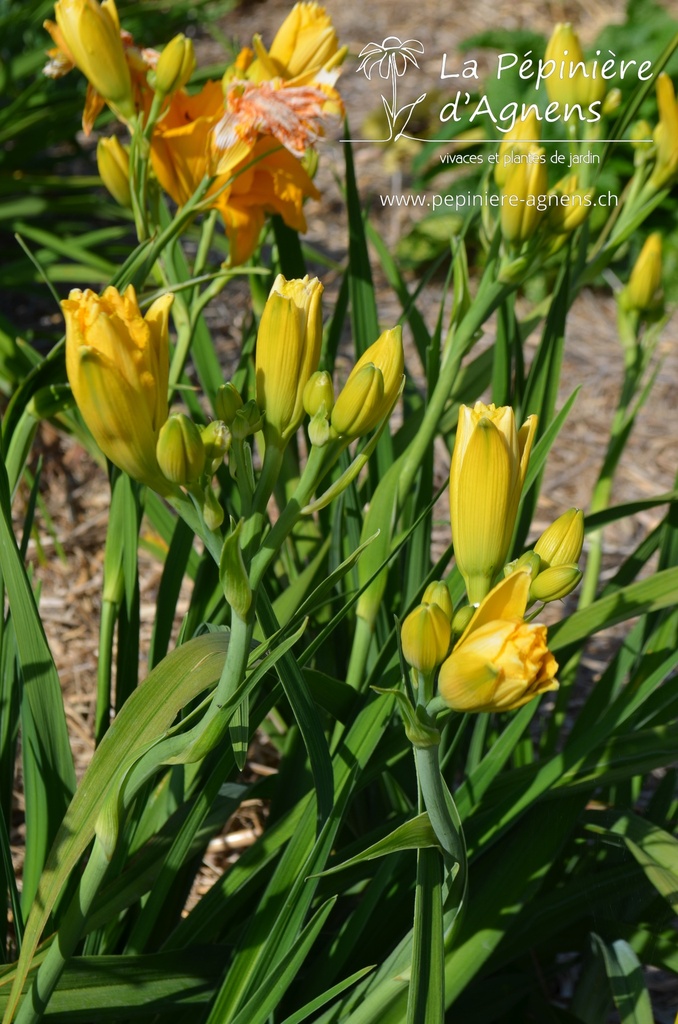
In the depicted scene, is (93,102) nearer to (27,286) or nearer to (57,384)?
(57,384)

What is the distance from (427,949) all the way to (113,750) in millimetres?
211

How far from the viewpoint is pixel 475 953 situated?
66 centimetres

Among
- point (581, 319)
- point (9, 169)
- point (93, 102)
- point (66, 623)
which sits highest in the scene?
point (9, 169)

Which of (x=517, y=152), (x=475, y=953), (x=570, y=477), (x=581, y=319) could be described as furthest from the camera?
(x=581, y=319)

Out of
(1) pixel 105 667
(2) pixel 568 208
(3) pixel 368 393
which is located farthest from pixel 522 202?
(1) pixel 105 667

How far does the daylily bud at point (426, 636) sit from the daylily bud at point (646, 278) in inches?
25.8

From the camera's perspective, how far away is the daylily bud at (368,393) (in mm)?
459

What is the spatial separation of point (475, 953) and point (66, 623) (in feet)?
3.04

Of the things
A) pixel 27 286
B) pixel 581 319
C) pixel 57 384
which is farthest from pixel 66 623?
pixel 581 319

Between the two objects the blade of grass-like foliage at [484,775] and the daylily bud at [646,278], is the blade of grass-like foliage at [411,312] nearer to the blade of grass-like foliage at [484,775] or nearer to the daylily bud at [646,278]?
the daylily bud at [646,278]

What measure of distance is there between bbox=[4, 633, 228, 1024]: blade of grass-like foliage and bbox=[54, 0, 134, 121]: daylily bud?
1.58 feet

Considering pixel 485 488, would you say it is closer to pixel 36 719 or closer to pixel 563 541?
pixel 563 541

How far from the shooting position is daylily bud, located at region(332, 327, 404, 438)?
0.46 meters

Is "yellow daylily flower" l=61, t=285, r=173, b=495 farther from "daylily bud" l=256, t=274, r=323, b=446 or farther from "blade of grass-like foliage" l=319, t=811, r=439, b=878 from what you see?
"blade of grass-like foliage" l=319, t=811, r=439, b=878
